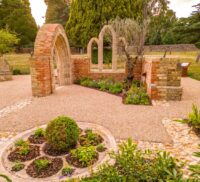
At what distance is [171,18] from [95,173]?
137 feet

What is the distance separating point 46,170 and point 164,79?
224 inches

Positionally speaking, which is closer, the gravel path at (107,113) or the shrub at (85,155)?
the shrub at (85,155)

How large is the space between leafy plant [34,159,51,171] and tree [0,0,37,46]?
2959 centimetres

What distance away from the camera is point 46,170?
3256 mm

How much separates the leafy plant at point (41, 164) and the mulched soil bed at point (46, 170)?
39mm

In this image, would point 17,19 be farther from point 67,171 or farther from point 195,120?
point 67,171

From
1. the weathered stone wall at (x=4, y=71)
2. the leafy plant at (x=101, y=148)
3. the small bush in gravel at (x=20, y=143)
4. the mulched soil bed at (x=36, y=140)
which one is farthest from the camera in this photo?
the weathered stone wall at (x=4, y=71)

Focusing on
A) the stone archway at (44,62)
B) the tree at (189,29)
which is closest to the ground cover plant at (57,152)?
the stone archway at (44,62)

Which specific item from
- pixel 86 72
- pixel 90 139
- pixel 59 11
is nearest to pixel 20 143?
pixel 90 139

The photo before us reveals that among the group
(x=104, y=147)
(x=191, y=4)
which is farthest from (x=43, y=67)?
(x=191, y=4)

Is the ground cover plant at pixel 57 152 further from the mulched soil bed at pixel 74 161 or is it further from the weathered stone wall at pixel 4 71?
the weathered stone wall at pixel 4 71

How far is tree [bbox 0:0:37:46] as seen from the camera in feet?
95.2

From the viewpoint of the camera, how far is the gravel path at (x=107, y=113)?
15.6 ft

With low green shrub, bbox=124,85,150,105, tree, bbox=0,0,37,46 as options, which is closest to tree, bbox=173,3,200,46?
low green shrub, bbox=124,85,150,105
